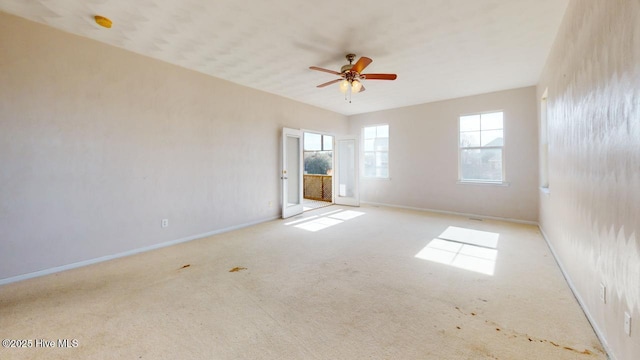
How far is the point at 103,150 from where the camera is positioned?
3.28 m

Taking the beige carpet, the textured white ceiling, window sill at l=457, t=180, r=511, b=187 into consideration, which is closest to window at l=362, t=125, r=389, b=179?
window sill at l=457, t=180, r=511, b=187

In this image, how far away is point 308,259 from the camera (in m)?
3.29

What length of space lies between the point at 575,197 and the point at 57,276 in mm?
5443

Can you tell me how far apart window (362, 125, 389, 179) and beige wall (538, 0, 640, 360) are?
177 inches

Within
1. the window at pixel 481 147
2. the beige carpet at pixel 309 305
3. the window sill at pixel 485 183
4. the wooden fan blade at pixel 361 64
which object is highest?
the wooden fan blade at pixel 361 64

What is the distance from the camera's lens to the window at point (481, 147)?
18.0ft

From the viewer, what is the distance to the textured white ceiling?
2559 mm

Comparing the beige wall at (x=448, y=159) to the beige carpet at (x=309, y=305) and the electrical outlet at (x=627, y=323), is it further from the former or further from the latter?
the electrical outlet at (x=627, y=323)

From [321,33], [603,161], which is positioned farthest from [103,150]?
[603,161]

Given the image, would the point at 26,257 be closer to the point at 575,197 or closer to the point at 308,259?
the point at 308,259

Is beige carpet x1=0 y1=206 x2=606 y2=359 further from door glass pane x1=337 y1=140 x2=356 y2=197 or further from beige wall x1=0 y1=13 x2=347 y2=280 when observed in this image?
door glass pane x1=337 y1=140 x2=356 y2=197

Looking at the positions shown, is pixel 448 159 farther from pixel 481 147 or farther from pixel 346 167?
pixel 346 167

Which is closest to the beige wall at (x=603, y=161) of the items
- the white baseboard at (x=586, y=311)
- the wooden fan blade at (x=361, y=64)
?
the white baseboard at (x=586, y=311)

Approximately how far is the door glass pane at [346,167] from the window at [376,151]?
48 cm
